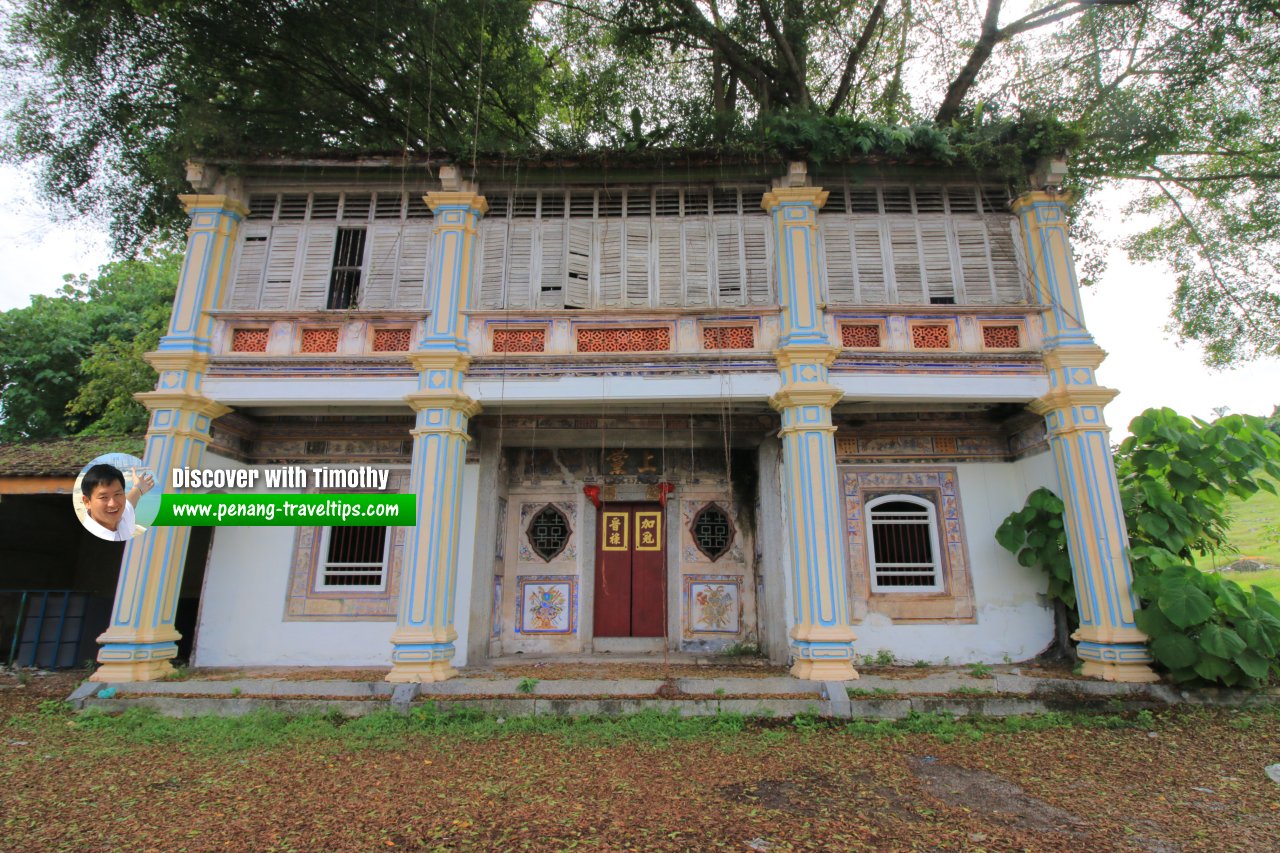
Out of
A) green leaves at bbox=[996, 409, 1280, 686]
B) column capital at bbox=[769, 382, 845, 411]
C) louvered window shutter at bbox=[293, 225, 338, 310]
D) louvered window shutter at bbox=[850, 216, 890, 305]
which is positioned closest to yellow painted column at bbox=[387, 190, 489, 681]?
louvered window shutter at bbox=[293, 225, 338, 310]

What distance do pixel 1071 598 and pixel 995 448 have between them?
221 cm

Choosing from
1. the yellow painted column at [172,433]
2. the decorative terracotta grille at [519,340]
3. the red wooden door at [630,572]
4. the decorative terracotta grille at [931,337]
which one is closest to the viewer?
the yellow painted column at [172,433]

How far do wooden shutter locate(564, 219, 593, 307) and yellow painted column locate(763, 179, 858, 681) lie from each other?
97.0 inches

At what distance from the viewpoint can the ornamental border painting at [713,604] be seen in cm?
941

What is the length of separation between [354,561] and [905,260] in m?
8.63

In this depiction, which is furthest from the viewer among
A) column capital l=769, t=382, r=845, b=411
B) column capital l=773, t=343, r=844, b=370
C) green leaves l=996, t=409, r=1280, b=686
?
column capital l=773, t=343, r=844, b=370

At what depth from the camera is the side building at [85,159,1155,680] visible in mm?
7691

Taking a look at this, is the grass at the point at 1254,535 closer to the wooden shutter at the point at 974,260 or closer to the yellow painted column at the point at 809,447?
the wooden shutter at the point at 974,260

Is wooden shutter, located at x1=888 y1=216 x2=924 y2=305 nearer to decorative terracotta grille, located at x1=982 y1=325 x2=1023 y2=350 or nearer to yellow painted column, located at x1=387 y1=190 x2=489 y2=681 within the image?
decorative terracotta grille, located at x1=982 y1=325 x2=1023 y2=350

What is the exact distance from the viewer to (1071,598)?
7922mm

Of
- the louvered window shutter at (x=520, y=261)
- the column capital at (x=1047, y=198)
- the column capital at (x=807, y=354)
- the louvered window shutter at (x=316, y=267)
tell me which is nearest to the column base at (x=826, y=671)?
the column capital at (x=807, y=354)

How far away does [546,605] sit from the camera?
953 cm

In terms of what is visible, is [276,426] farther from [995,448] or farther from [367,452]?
[995,448]

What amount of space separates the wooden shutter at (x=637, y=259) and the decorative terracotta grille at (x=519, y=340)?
1.25 metres
